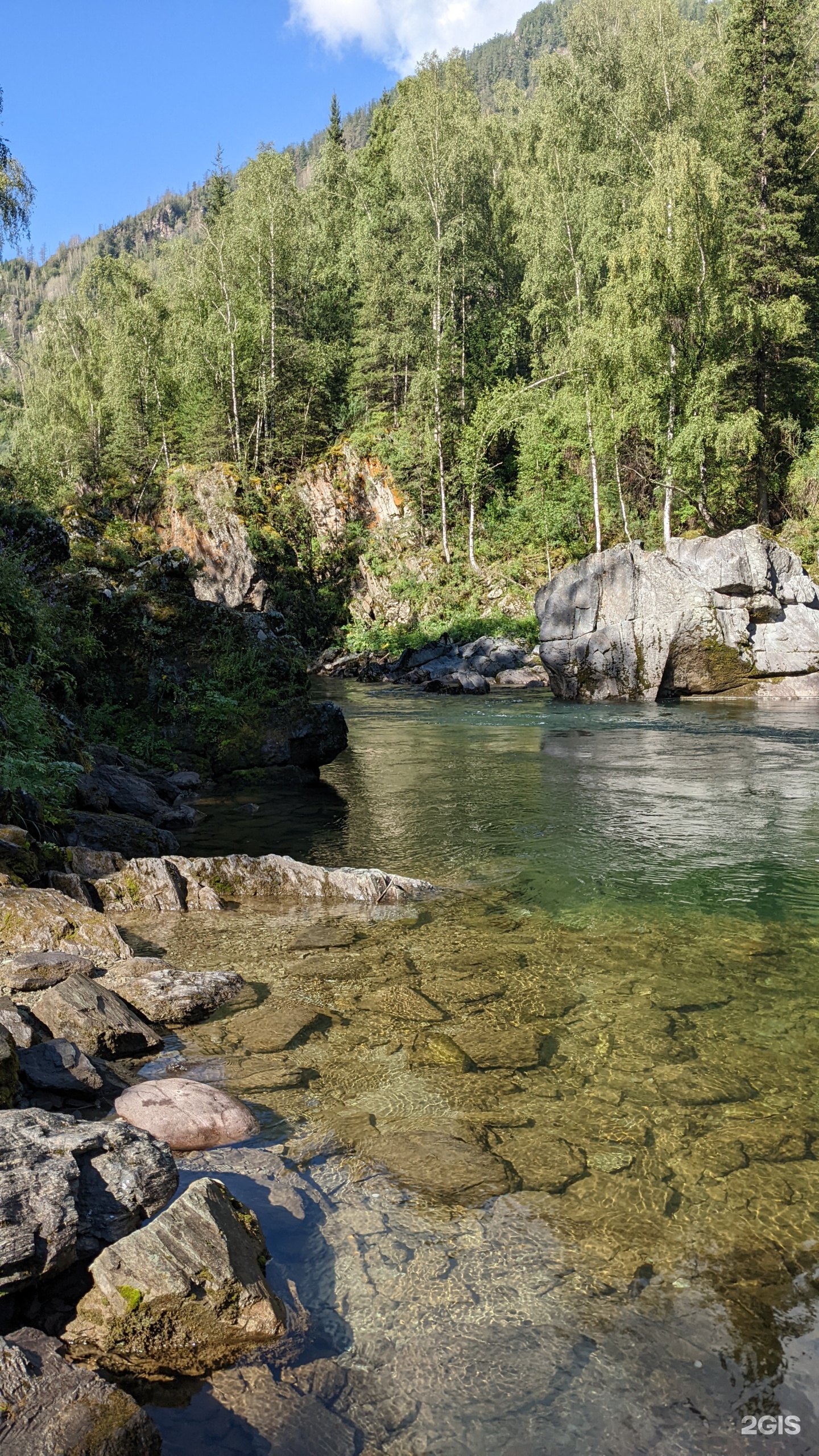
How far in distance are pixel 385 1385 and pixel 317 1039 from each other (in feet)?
9.23

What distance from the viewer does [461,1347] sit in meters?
3.38

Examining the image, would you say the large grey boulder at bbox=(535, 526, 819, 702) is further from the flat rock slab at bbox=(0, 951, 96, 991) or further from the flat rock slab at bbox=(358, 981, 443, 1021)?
the flat rock slab at bbox=(0, 951, 96, 991)

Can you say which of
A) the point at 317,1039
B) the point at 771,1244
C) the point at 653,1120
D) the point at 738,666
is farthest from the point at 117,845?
the point at 738,666

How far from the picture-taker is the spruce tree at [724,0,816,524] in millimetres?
33062

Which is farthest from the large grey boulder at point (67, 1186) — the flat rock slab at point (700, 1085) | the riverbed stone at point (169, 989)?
the flat rock slab at point (700, 1085)

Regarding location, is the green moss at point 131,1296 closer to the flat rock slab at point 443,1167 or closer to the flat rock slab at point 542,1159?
the flat rock slab at point 443,1167

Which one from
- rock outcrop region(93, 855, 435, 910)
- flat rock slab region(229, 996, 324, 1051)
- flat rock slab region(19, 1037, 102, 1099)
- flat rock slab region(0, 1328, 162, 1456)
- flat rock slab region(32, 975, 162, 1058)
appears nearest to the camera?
flat rock slab region(0, 1328, 162, 1456)

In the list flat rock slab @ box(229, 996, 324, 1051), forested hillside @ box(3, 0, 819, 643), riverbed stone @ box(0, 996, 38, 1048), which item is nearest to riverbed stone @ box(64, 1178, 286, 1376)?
riverbed stone @ box(0, 996, 38, 1048)

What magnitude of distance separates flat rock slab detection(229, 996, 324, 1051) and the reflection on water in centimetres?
3

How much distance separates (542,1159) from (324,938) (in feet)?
12.6

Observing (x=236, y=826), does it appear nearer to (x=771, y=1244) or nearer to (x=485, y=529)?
(x=771, y=1244)

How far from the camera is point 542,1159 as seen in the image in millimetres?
4582

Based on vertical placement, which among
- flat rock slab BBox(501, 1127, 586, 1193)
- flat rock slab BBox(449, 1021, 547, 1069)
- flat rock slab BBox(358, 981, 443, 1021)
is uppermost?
flat rock slab BBox(358, 981, 443, 1021)

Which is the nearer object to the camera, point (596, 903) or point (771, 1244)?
point (771, 1244)
